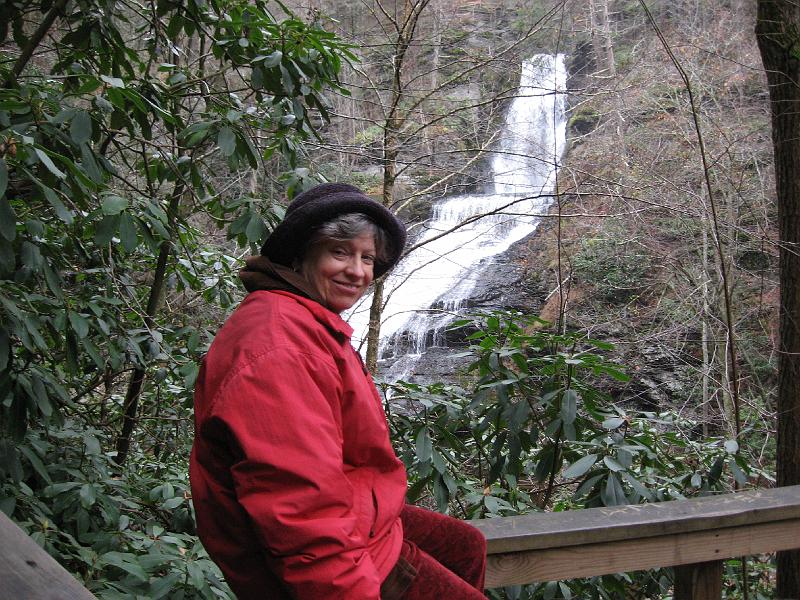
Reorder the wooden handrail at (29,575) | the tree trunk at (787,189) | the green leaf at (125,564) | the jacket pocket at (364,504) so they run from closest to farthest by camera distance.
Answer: the wooden handrail at (29,575) < the jacket pocket at (364,504) < the green leaf at (125,564) < the tree trunk at (787,189)

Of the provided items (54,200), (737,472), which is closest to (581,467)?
(737,472)

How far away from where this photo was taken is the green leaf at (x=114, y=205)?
2.10 metres

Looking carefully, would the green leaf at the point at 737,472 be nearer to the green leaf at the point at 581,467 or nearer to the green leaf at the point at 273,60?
the green leaf at the point at 581,467

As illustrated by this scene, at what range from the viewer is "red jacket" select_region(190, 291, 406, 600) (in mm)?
1123

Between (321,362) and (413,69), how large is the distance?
6044 mm

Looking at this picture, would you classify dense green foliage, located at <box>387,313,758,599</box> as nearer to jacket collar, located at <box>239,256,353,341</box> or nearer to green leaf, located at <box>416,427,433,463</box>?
green leaf, located at <box>416,427,433,463</box>

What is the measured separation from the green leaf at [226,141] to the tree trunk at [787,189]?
2.25 meters

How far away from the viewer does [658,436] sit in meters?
2.83

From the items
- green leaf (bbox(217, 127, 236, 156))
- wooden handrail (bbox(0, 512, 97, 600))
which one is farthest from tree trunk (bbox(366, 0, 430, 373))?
wooden handrail (bbox(0, 512, 97, 600))

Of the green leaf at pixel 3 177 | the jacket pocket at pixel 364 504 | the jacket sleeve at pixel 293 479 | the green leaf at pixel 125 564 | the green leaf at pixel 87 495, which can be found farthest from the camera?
the green leaf at pixel 87 495

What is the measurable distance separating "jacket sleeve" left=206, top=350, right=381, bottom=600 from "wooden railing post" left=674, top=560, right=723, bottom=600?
1.22m

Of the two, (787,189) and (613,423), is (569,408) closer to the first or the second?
(613,423)

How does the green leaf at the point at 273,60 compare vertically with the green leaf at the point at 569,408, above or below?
above

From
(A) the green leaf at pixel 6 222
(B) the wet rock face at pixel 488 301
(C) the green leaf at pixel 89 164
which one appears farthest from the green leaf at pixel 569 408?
(B) the wet rock face at pixel 488 301
